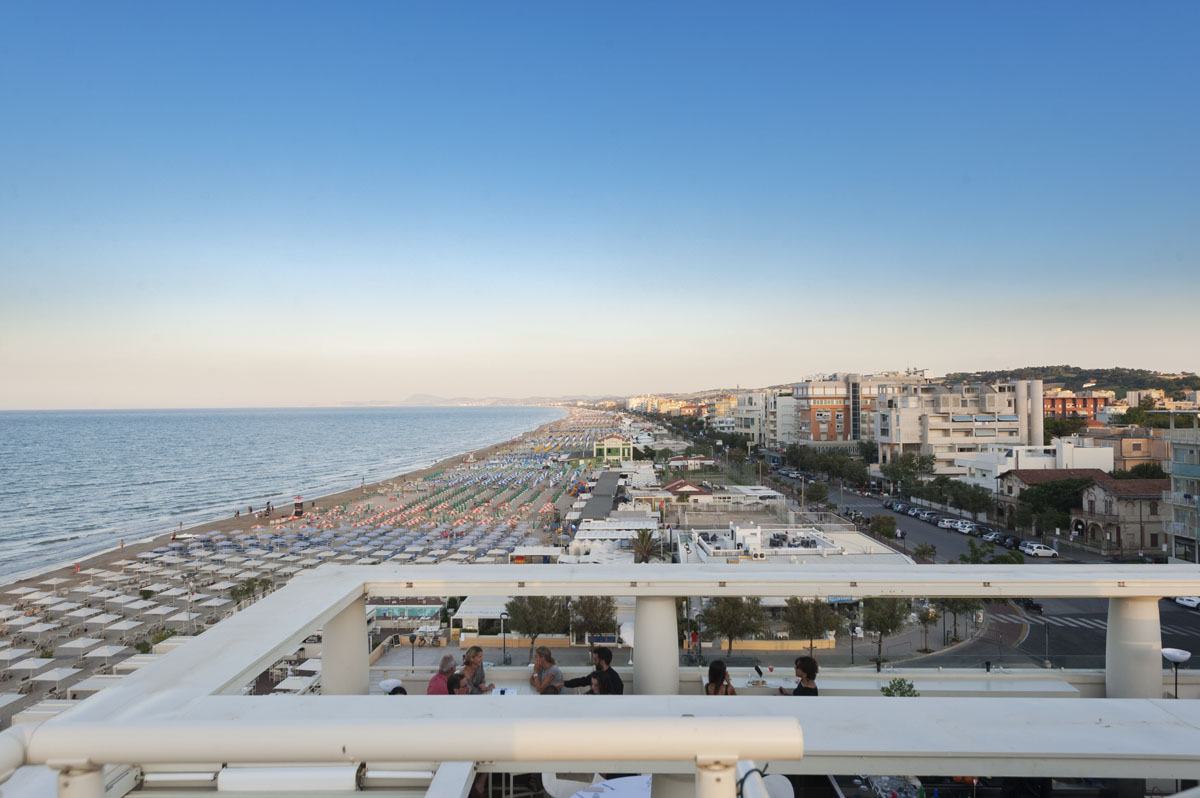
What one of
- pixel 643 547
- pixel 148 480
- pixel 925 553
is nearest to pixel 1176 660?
pixel 643 547

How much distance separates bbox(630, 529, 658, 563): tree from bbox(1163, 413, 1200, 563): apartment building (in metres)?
16.0

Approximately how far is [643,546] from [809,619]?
783 centimetres

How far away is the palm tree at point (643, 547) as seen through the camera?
20.2 m

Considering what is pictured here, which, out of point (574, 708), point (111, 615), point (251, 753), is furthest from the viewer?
point (111, 615)

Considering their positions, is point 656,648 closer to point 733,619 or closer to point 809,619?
point 733,619

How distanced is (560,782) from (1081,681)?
2.65 m

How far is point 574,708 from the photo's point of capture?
1.54 metres

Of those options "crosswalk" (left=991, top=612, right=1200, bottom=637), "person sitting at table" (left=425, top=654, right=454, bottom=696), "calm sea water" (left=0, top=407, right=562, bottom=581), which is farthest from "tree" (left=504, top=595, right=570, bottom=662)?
"calm sea water" (left=0, top=407, right=562, bottom=581)

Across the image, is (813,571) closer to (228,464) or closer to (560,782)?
(560,782)

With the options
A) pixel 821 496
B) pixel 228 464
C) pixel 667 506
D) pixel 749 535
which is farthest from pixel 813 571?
pixel 228 464

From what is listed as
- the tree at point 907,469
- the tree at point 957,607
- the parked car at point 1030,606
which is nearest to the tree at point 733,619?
the tree at point 957,607

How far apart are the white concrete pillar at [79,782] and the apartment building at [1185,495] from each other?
26637mm

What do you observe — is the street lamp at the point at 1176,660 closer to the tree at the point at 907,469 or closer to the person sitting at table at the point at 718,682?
the person sitting at table at the point at 718,682

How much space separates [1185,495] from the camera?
68.2 feet
